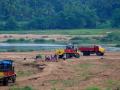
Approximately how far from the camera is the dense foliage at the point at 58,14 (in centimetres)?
13412

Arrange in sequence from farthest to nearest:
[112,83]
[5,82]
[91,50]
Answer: [91,50] → [5,82] → [112,83]

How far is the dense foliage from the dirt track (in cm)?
7313

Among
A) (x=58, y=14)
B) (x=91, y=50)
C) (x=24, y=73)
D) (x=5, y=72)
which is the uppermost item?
(x=5, y=72)

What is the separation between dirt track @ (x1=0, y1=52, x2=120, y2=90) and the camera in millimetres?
38281

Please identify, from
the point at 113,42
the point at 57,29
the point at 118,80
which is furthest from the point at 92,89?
the point at 57,29

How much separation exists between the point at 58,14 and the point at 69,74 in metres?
96.0

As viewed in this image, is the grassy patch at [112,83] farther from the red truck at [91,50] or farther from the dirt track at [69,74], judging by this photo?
the red truck at [91,50]

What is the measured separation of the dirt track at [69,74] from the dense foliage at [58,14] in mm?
73132

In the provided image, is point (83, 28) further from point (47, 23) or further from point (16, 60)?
point (16, 60)

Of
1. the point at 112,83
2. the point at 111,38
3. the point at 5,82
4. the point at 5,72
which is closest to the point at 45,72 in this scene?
the point at 5,82

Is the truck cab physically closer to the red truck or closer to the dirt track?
the dirt track

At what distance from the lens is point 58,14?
464ft

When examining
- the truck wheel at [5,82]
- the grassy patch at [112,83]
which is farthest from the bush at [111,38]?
the truck wheel at [5,82]

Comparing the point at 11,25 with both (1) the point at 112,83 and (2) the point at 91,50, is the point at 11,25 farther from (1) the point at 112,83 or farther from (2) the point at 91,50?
(1) the point at 112,83
